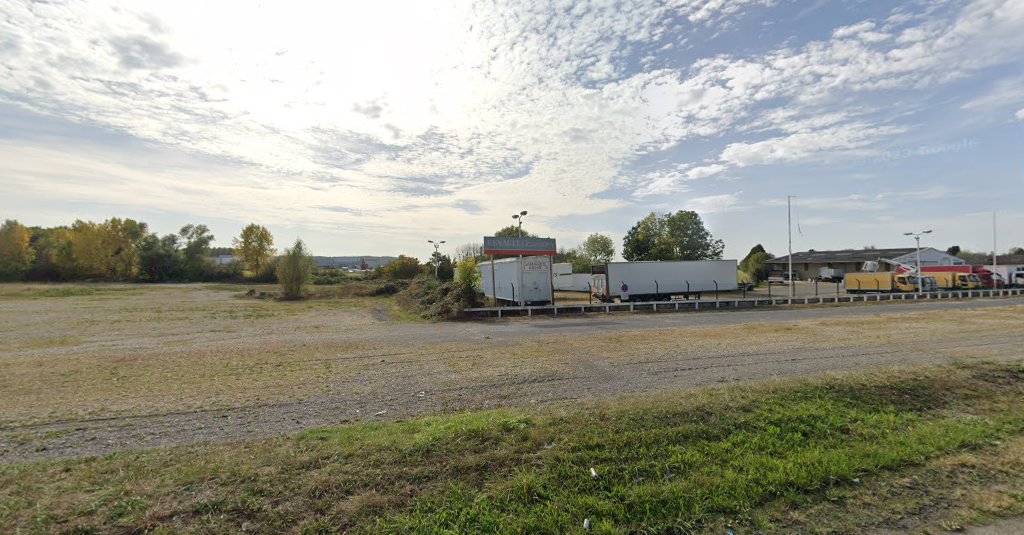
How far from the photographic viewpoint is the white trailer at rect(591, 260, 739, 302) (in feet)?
99.9

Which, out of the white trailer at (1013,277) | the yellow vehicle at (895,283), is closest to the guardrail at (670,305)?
the yellow vehicle at (895,283)

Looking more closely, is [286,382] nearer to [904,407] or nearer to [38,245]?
[904,407]

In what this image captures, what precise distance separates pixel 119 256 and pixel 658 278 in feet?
263

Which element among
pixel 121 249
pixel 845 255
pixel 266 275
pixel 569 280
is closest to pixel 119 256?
pixel 121 249

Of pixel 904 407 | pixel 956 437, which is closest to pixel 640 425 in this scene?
pixel 956 437

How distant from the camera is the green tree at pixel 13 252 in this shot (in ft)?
198

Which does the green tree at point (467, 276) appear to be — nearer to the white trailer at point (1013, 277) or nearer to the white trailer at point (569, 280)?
the white trailer at point (569, 280)

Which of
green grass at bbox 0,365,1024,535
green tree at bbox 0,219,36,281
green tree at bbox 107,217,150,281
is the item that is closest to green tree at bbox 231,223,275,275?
green tree at bbox 107,217,150,281

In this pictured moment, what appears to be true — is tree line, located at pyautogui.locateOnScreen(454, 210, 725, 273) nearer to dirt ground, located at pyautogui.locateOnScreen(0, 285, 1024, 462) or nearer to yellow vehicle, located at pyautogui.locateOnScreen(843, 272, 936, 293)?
yellow vehicle, located at pyautogui.locateOnScreen(843, 272, 936, 293)

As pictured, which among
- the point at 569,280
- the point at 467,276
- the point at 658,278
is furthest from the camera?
the point at 569,280

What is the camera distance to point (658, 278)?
31.1m

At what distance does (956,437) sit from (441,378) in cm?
812

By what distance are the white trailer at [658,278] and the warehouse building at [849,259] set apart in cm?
3501

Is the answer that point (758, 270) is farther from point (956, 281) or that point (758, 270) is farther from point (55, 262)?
point (55, 262)
